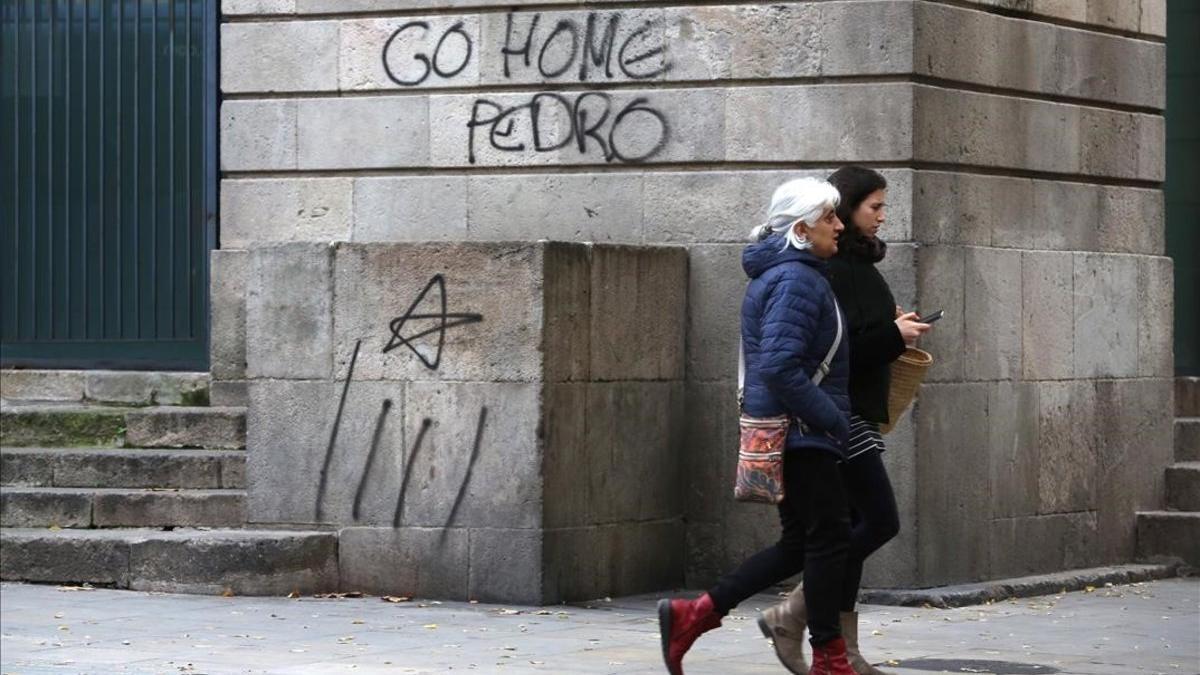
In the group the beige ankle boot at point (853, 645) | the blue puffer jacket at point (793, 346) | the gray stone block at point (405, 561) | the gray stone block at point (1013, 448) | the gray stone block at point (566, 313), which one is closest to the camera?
the blue puffer jacket at point (793, 346)

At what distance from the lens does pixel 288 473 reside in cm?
1147

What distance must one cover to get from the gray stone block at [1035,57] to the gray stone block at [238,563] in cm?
369

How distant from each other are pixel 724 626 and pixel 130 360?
17.4 feet

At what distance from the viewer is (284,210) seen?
42.3 feet

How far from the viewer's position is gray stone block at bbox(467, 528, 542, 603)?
1082 centimetres

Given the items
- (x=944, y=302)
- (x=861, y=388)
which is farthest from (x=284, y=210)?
(x=861, y=388)

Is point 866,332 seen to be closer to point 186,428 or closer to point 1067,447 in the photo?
point 1067,447

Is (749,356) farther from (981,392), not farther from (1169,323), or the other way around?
(1169,323)

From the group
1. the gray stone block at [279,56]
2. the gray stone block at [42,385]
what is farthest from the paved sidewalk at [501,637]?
the gray stone block at [279,56]

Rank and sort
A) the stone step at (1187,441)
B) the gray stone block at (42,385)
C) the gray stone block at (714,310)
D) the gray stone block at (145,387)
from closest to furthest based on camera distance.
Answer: the gray stone block at (714,310) → the gray stone block at (145,387) → the stone step at (1187,441) → the gray stone block at (42,385)

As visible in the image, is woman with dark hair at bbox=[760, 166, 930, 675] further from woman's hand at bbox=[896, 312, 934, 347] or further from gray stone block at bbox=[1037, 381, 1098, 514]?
gray stone block at bbox=[1037, 381, 1098, 514]

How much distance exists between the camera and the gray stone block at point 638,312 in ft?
36.4

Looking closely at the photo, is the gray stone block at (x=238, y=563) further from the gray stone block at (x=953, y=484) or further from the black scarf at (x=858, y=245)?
the black scarf at (x=858, y=245)

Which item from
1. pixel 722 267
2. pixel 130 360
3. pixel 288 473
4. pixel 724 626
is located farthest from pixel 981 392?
pixel 130 360
